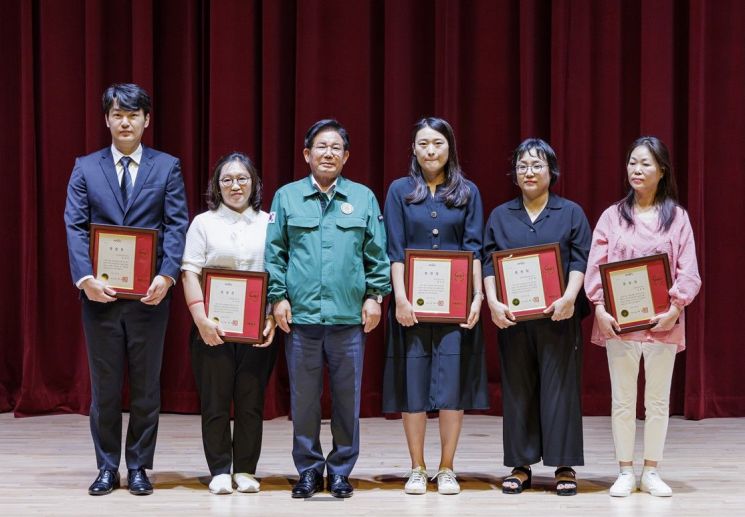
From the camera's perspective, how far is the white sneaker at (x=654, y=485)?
3.89 meters

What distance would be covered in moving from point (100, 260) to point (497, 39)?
330 centimetres

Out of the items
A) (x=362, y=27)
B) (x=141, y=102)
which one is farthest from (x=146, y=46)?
(x=141, y=102)

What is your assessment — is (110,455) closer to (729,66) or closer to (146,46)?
(146,46)

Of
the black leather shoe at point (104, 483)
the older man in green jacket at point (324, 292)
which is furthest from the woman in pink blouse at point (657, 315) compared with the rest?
the black leather shoe at point (104, 483)

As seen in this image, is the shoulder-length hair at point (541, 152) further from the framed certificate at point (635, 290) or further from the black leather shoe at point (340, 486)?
the black leather shoe at point (340, 486)

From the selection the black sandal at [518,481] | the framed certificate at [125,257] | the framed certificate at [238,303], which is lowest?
the black sandal at [518,481]

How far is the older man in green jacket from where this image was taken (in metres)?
3.89

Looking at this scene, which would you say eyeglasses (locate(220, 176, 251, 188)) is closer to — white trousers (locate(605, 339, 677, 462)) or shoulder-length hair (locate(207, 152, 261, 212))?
shoulder-length hair (locate(207, 152, 261, 212))

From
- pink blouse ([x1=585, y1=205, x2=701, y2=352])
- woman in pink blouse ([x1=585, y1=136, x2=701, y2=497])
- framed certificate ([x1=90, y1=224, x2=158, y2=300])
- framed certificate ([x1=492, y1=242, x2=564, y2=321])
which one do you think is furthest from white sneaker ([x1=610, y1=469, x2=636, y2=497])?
framed certificate ([x1=90, y1=224, x2=158, y2=300])

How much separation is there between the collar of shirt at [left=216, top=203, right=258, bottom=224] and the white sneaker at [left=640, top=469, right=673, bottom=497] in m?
2.03

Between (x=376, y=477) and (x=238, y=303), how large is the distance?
1104mm

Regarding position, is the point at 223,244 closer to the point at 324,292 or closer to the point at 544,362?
the point at 324,292

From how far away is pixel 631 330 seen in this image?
12.7ft

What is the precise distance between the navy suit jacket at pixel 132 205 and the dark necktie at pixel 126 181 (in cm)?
2
